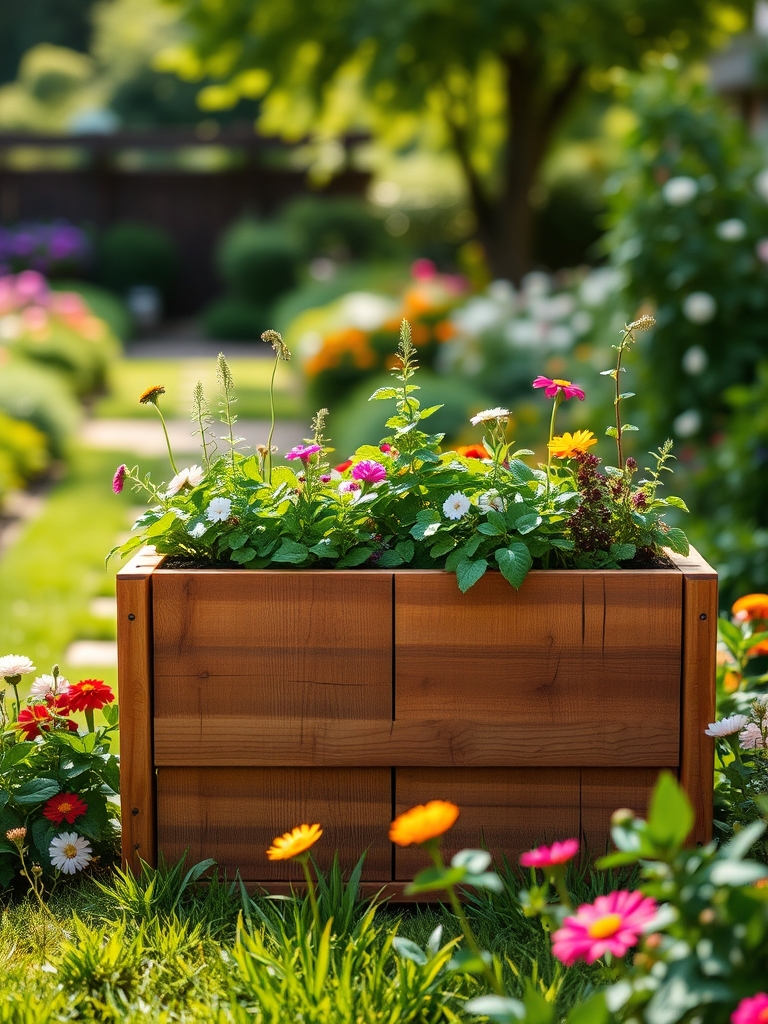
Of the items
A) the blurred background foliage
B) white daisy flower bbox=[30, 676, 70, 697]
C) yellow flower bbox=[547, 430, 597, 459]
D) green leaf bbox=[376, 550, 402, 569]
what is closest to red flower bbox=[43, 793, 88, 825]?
white daisy flower bbox=[30, 676, 70, 697]

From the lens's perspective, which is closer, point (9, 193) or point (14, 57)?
point (9, 193)

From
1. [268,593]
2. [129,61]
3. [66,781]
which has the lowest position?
[66,781]

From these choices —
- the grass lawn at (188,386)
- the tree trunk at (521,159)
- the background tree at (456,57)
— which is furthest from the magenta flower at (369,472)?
the tree trunk at (521,159)

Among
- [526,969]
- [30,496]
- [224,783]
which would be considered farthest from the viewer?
[30,496]

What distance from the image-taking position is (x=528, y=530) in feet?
6.66

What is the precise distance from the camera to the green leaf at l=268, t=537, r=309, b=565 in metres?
2.09

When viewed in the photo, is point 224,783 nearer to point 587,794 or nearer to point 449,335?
point 587,794

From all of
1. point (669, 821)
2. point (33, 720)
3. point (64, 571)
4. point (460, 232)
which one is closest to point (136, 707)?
point (33, 720)

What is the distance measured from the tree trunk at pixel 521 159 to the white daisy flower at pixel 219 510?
8464mm

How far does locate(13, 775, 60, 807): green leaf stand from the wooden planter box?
0.56ft

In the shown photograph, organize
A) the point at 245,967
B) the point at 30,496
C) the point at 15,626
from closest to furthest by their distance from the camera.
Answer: the point at 245,967 → the point at 15,626 → the point at 30,496

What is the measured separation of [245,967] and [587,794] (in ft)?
2.25

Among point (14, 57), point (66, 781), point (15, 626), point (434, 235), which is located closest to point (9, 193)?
point (434, 235)

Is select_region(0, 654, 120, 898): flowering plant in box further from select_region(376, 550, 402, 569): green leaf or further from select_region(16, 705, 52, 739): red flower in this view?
select_region(376, 550, 402, 569): green leaf
